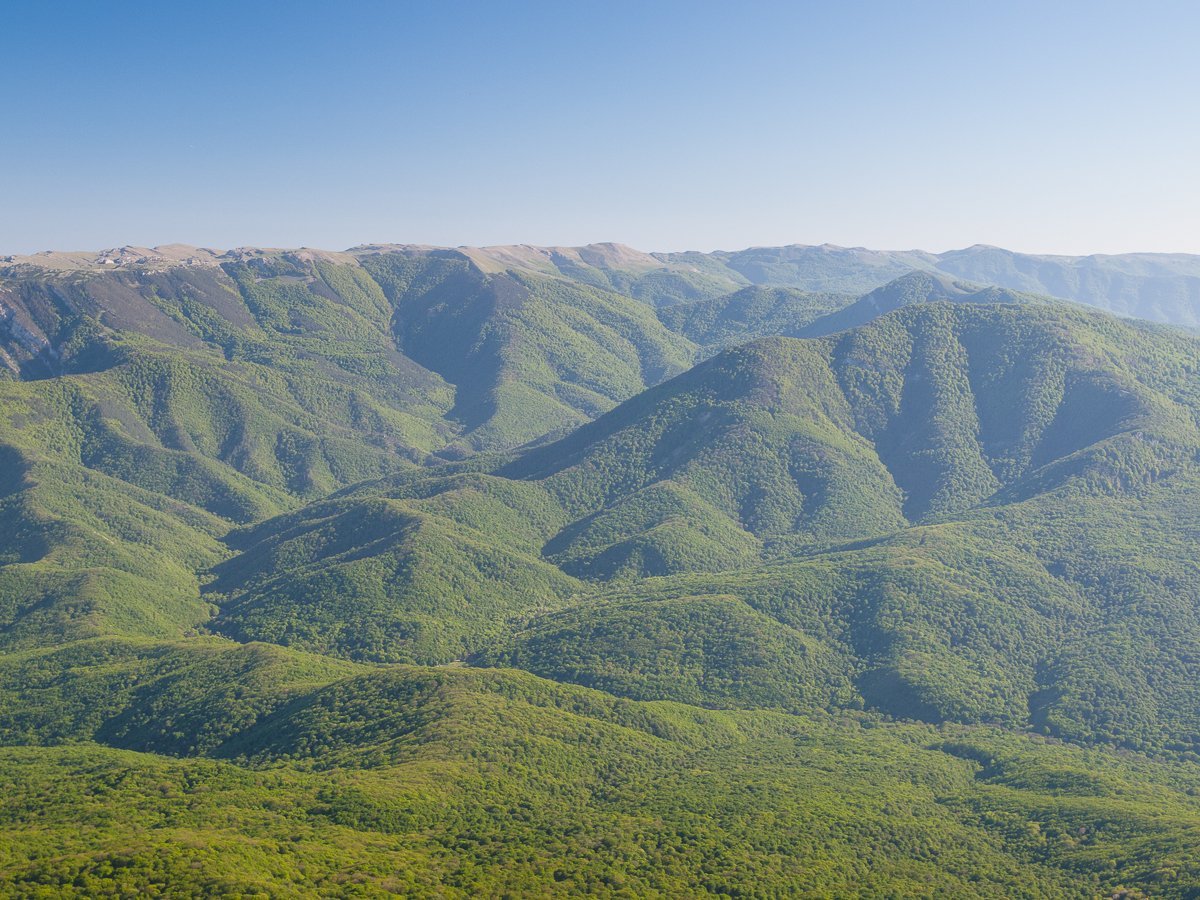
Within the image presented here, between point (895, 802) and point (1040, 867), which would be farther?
point (895, 802)

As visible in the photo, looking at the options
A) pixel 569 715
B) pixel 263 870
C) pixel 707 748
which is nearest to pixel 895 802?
pixel 707 748

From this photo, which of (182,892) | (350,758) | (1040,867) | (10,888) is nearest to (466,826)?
(350,758)

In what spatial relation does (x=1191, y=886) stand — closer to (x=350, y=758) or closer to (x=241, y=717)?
(x=350, y=758)

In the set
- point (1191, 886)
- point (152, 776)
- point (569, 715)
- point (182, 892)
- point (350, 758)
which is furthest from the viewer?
point (569, 715)

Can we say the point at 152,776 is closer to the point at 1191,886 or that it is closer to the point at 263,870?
the point at 263,870

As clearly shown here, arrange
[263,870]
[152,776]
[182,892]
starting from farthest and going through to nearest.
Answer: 1. [152,776]
2. [263,870]
3. [182,892]

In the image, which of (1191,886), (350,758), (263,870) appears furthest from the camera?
(350,758)

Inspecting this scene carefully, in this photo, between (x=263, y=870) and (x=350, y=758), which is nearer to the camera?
(x=263, y=870)

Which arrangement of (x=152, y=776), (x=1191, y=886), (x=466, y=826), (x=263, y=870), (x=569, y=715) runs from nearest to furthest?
(x=263, y=870) < (x=1191, y=886) < (x=466, y=826) < (x=152, y=776) < (x=569, y=715)

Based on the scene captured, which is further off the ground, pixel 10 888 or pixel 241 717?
pixel 10 888
